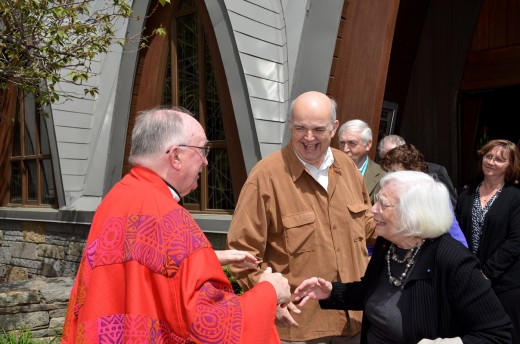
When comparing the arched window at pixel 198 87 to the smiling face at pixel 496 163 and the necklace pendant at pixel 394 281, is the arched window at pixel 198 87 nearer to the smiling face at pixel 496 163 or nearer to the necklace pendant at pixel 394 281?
the smiling face at pixel 496 163

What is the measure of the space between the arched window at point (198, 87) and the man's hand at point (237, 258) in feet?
15.1

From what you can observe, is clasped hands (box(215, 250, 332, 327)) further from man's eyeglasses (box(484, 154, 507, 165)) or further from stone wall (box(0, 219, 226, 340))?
stone wall (box(0, 219, 226, 340))

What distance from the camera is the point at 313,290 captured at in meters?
2.67

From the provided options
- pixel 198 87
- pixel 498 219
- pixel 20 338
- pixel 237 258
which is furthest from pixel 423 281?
pixel 198 87

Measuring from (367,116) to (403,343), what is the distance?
384 cm

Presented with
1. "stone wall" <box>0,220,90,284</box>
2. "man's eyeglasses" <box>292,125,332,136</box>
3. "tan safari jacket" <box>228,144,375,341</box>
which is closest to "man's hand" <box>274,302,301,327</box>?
"tan safari jacket" <box>228,144,375,341</box>

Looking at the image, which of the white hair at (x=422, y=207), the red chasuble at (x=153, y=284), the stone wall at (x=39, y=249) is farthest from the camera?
the stone wall at (x=39, y=249)

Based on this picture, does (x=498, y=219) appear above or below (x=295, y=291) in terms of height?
above

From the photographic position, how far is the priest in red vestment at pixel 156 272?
1.87 m

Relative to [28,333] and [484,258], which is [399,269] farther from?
[28,333]

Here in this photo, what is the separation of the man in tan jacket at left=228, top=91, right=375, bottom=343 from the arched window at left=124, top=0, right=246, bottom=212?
4.28 metres

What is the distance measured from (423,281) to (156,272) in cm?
107

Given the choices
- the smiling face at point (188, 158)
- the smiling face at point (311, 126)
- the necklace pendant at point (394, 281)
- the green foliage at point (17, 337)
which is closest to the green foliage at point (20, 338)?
the green foliage at point (17, 337)

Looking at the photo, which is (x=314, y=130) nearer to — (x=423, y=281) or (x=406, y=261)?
(x=406, y=261)
